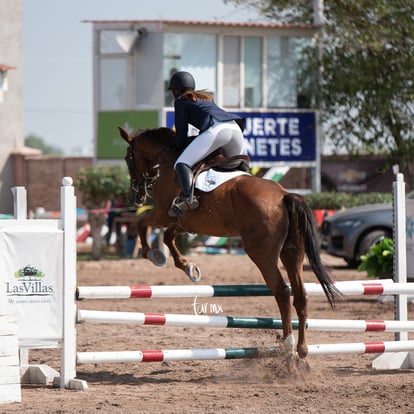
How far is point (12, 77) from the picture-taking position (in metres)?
31.6

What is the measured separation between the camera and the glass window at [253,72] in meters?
21.8

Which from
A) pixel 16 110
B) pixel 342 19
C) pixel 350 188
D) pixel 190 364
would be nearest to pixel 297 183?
pixel 350 188

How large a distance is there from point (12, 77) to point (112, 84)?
36.2ft

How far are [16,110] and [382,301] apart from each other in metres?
20.8

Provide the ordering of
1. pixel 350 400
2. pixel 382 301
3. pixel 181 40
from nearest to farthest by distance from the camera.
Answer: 1. pixel 350 400
2. pixel 382 301
3. pixel 181 40

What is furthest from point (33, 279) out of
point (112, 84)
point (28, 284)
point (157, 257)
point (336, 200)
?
point (112, 84)

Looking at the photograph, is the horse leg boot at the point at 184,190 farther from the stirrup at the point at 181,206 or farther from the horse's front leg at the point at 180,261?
the horse's front leg at the point at 180,261

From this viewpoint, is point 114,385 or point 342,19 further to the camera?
point 342,19

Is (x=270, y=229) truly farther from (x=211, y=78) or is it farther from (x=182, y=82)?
(x=211, y=78)

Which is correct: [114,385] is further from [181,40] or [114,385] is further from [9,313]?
[181,40]

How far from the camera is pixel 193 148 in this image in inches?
305

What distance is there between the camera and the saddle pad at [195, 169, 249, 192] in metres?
7.60

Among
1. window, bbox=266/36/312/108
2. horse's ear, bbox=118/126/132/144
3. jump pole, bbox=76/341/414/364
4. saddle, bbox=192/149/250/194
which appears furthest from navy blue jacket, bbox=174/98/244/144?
window, bbox=266/36/312/108

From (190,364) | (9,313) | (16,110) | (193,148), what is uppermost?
(16,110)
